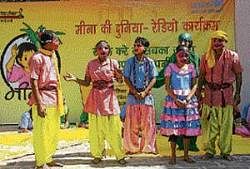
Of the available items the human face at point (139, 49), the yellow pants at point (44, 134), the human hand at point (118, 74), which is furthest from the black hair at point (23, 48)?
the yellow pants at point (44, 134)

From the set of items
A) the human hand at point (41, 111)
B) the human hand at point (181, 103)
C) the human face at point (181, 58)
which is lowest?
the human hand at point (41, 111)

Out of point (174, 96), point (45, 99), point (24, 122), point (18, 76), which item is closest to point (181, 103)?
point (174, 96)

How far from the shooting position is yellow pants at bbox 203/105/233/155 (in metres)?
8.21

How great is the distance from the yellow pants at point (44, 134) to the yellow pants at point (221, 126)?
2188 mm

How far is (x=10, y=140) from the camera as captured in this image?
1053 centimetres

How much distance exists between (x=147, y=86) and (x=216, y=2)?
443 centimetres

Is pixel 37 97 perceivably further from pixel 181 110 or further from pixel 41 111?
pixel 181 110

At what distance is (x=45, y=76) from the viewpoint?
299 inches

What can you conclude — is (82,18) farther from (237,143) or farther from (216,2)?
(237,143)

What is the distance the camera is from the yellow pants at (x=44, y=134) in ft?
24.9

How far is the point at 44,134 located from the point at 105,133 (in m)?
0.91

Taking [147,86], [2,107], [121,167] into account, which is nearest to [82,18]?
[2,107]

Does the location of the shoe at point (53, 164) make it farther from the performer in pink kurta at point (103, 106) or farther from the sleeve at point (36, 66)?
the sleeve at point (36, 66)

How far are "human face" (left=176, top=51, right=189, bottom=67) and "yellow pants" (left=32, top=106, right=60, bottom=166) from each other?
1.80 meters
